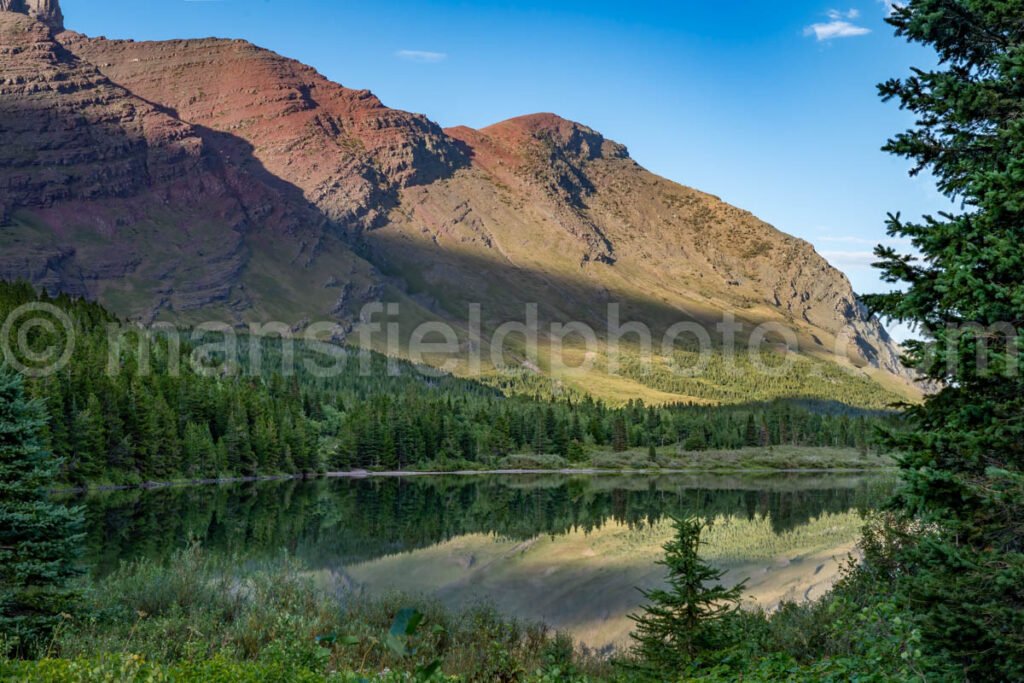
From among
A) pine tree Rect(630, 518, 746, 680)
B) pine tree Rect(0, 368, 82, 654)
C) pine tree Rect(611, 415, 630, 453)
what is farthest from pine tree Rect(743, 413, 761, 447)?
pine tree Rect(0, 368, 82, 654)

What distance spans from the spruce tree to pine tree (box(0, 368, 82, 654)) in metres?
20.0

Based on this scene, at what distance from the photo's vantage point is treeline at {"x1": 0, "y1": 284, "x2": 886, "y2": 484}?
3868 inches

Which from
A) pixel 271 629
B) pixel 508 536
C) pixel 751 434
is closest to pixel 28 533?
pixel 271 629

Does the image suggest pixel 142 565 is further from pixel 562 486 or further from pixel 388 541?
pixel 562 486

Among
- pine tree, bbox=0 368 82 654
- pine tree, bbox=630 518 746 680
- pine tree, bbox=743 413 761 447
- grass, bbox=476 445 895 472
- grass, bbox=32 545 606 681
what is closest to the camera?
pine tree, bbox=630 518 746 680

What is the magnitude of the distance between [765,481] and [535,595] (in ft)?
325

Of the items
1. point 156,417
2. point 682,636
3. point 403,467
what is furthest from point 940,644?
point 403,467

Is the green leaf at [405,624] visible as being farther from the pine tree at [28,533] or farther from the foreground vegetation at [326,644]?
the pine tree at [28,533]

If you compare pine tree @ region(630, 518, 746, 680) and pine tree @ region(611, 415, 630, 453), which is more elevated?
pine tree @ region(630, 518, 746, 680)

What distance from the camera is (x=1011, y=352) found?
11.4 meters

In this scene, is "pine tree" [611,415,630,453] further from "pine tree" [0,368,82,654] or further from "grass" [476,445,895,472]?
"pine tree" [0,368,82,654]

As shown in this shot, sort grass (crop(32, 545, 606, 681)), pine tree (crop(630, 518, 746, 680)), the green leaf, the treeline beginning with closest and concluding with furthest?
the green leaf → pine tree (crop(630, 518, 746, 680)) → grass (crop(32, 545, 606, 681)) → the treeline

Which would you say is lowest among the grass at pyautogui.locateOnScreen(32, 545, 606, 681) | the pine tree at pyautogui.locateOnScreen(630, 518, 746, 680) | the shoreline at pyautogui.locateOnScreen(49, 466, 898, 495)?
the shoreline at pyautogui.locateOnScreen(49, 466, 898, 495)

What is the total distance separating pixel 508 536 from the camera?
228 ft
